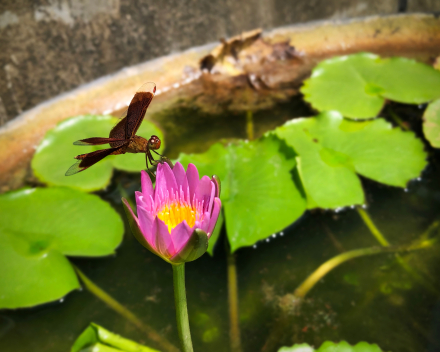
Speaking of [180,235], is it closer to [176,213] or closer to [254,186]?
[176,213]

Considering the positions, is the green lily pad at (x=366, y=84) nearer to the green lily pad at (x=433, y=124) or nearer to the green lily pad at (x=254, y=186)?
the green lily pad at (x=433, y=124)

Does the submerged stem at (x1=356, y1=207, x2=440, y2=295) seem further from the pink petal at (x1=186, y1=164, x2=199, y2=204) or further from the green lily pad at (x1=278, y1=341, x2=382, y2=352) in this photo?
the pink petal at (x1=186, y1=164, x2=199, y2=204)

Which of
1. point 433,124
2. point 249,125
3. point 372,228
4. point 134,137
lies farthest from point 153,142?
point 433,124

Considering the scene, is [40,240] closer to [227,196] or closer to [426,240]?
[227,196]

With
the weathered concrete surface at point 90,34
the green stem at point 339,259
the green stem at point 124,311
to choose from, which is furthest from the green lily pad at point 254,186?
the weathered concrete surface at point 90,34

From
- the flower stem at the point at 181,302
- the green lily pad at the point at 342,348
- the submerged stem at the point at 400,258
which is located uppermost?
the flower stem at the point at 181,302

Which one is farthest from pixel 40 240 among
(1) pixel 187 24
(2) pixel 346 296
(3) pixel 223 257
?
(1) pixel 187 24

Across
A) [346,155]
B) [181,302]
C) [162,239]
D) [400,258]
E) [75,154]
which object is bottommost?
[400,258]
